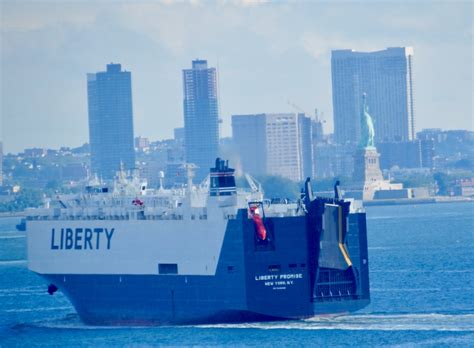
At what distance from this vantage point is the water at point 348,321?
59125mm

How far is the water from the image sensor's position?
194 feet

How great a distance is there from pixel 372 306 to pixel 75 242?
11.6 metres

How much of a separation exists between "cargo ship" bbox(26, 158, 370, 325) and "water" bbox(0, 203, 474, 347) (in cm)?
73

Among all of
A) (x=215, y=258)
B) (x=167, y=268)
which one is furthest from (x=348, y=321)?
(x=167, y=268)

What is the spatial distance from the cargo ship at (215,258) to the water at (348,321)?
0.73 meters

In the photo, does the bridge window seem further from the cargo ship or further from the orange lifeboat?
the orange lifeboat

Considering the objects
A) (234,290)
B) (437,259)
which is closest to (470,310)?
(234,290)

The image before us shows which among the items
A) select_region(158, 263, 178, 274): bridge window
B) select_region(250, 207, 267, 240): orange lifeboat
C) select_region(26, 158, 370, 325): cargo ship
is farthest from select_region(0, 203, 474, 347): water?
select_region(250, 207, 267, 240): orange lifeboat

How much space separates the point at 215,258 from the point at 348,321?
16.9 feet

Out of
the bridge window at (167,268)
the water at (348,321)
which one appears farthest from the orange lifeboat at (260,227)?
the bridge window at (167,268)

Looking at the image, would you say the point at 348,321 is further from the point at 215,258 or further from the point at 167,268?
the point at 167,268

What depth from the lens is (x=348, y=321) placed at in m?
62.2

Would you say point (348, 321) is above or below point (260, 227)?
below

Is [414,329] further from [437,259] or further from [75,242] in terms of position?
[437,259]
